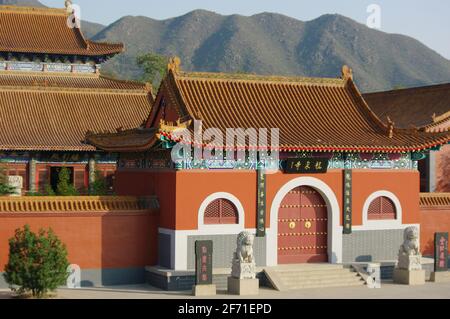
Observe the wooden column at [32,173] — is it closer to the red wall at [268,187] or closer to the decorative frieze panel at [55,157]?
the decorative frieze panel at [55,157]

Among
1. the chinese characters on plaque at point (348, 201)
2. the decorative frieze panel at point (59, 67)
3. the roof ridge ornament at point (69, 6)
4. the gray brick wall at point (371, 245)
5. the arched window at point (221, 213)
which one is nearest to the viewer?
the arched window at point (221, 213)

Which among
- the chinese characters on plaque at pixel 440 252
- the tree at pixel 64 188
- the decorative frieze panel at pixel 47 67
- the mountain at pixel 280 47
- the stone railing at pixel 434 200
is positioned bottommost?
the chinese characters on plaque at pixel 440 252

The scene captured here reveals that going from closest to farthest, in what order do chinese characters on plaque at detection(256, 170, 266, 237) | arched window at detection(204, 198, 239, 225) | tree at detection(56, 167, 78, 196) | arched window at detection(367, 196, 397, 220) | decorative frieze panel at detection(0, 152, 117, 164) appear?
arched window at detection(204, 198, 239, 225), chinese characters on plaque at detection(256, 170, 266, 237), arched window at detection(367, 196, 397, 220), tree at detection(56, 167, 78, 196), decorative frieze panel at detection(0, 152, 117, 164)

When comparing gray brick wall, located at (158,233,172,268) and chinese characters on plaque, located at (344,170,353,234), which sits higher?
chinese characters on plaque, located at (344,170,353,234)

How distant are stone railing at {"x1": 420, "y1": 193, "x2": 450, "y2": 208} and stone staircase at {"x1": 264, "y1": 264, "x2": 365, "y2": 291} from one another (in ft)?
14.2

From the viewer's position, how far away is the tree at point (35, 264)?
752 inches

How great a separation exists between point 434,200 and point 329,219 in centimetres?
437

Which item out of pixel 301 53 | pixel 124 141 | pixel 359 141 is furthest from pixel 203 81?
pixel 301 53

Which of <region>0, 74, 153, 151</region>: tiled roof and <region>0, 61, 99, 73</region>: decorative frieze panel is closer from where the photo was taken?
<region>0, 74, 153, 151</region>: tiled roof

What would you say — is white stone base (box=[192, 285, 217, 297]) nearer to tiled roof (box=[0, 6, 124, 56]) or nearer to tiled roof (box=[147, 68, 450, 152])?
tiled roof (box=[147, 68, 450, 152])

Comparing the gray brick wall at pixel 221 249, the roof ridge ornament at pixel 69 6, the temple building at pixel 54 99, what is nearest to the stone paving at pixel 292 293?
the gray brick wall at pixel 221 249

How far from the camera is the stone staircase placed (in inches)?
855

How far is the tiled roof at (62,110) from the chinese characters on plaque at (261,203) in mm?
13898

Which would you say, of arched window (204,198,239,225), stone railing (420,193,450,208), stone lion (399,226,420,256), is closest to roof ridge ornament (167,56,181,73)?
arched window (204,198,239,225)
